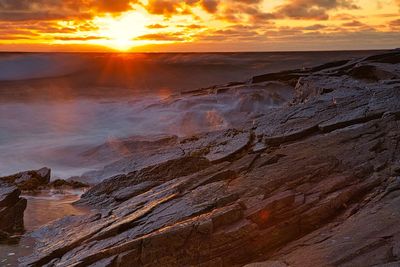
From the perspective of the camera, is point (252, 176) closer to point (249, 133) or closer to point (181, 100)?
point (249, 133)

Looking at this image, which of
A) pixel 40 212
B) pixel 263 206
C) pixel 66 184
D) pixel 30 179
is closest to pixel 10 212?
pixel 40 212

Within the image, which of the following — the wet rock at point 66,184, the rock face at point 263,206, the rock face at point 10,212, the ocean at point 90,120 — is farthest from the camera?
the ocean at point 90,120

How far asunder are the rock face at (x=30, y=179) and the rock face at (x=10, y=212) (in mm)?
2153

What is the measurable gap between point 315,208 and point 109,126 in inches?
648

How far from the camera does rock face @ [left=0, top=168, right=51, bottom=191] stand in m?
11.5

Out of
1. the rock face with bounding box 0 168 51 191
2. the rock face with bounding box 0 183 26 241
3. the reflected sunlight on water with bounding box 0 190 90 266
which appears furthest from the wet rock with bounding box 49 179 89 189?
the rock face with bounding box 0 183 26 241

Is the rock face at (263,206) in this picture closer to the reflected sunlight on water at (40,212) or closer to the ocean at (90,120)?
the reflected sunlight on water at (40,212)

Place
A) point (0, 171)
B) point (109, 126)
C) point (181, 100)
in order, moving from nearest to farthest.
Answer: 1. point (0, 171)
2. point (109, 126)
3. point (181, 100)

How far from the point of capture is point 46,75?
198 feet

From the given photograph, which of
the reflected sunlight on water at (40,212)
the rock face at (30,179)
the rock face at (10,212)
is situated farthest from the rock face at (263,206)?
the rock face at (30,179)

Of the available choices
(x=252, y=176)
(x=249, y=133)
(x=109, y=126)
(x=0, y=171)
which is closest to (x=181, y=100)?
(x=109, y=126)

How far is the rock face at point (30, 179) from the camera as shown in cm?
1154

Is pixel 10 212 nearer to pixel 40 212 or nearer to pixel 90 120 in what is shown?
pixel 40 212

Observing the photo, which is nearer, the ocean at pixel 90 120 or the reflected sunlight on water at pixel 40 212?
the reflected sunlight on water at pixel 40 212
